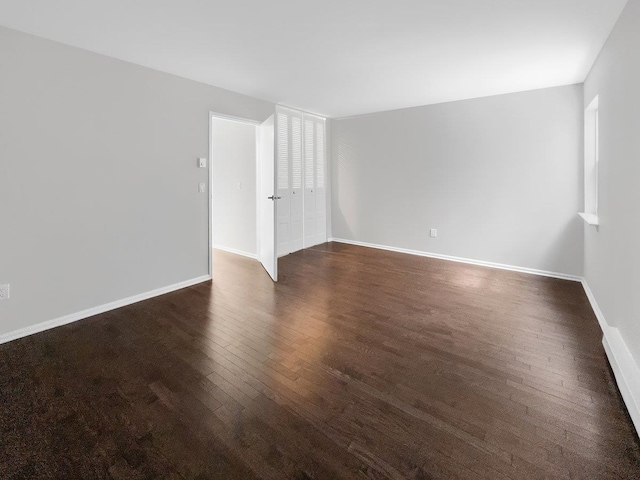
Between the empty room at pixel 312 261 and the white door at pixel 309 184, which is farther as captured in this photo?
the white door at pixel 309 184

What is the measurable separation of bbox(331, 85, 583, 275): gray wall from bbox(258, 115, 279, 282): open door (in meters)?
2.11

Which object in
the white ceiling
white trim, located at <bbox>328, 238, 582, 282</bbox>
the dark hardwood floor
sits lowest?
the dark hardwood floor

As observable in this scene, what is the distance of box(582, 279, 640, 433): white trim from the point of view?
63.8 inches

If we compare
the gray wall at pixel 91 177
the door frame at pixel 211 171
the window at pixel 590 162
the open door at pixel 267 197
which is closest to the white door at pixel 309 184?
the open door at pixel 267 197

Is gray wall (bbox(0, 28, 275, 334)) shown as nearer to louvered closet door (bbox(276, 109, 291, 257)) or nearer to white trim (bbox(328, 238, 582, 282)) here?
louvered closet door (bbox(276, 109, 291, 257))

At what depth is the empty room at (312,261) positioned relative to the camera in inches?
61.8

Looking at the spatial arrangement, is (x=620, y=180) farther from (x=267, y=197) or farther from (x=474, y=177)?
(x=267, y=197)

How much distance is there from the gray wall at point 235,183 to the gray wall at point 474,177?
1.96 meters

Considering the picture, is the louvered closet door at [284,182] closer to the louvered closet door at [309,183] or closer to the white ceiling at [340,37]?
the louvered closet door at [309,183]

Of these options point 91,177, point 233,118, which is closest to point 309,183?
point 233,118

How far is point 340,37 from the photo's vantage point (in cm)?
262

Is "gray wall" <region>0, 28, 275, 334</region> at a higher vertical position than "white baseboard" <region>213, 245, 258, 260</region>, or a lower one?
higher

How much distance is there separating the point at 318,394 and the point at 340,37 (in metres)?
2.71

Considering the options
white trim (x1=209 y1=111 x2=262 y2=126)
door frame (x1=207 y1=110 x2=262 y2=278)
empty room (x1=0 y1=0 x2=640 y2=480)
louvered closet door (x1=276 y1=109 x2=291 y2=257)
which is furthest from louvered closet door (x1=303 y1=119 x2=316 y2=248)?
door frame (x1=207 y1=110 x2=262 y2=278)
